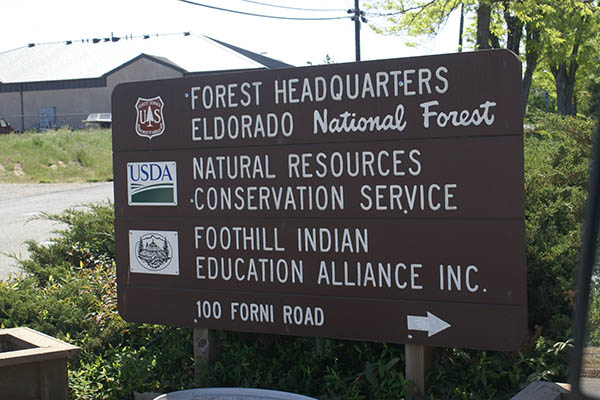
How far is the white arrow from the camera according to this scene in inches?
141

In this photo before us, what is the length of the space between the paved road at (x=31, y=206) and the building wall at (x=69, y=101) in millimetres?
29825

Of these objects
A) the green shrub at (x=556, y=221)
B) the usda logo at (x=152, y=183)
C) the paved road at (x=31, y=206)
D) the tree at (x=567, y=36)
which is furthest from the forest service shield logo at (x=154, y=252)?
the tree at (x=567, y=36)

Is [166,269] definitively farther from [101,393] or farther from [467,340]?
[467,340]

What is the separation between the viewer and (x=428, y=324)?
3.61m

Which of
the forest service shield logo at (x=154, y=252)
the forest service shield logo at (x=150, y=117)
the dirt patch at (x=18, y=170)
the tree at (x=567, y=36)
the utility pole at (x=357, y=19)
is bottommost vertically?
the forest service shield logo at (x=154, y=252)

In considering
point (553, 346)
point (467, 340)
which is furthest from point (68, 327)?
point (553, 346)

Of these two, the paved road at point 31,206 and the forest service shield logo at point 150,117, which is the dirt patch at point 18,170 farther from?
the forest service shield logo at point 150,117

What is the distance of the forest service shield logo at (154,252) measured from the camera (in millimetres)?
4293

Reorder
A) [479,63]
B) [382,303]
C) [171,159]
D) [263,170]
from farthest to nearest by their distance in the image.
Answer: [171,159]
[263,170]
[382,303]
[479,63]

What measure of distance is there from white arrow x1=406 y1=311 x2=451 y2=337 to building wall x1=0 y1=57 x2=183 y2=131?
46.3m

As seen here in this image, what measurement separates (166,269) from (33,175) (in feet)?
63.7

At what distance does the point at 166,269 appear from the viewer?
432cm

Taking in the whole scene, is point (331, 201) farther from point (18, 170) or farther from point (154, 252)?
point (18, 170)

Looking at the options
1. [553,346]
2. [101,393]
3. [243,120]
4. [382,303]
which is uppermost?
[243,120]
